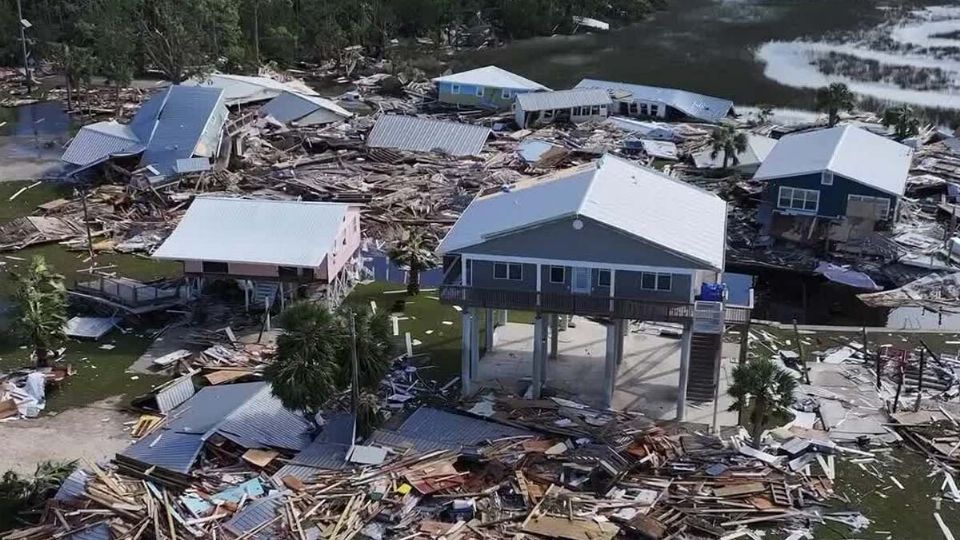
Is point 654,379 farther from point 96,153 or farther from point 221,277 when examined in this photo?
point 96,153

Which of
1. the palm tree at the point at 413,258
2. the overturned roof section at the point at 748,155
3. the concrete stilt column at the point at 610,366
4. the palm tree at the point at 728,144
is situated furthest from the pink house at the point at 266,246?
the overturned roof section at the point at 748,155

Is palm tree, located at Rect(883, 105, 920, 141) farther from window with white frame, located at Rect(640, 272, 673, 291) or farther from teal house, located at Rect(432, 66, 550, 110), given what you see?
window with white frame, located at Rect(640, 272, 673, 291)

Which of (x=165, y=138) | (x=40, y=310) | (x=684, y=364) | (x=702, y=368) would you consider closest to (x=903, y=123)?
(x=702, y=368)

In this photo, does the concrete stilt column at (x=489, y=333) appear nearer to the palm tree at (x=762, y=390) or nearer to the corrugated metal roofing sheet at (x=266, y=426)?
the corrugated metal roofing sheet at (x=266, y=426)

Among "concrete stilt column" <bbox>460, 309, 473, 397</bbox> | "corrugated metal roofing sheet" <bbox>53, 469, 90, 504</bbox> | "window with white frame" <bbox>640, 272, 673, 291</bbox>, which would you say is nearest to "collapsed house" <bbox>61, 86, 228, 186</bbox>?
"concrete stilt column" <bbox>460, 309, 473, 397</bbox>

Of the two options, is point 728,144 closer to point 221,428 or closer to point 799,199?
point 799,199

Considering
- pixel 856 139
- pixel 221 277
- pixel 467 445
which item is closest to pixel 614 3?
pixel 856 139

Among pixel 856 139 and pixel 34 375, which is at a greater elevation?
pixel 856 139
